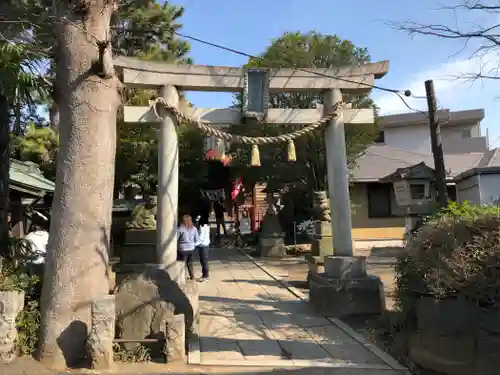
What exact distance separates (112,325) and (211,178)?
23.8 metres

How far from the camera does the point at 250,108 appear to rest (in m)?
9.01

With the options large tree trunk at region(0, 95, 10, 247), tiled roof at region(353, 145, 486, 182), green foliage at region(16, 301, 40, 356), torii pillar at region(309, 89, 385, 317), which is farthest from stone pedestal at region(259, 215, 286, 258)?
green foliage at region(16, 301, 40, 356)

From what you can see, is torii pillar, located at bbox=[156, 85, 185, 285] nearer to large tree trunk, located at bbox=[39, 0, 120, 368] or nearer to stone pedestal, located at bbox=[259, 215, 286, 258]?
large tree trunk, located at bbox=[39, 0, 120, 368]

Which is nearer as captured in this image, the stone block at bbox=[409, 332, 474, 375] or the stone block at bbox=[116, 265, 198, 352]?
the stone block at bbox=[409, 332, 474, 375]

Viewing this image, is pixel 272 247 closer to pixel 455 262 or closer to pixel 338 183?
pixel 338 183

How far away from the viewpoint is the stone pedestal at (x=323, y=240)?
53.6 feet

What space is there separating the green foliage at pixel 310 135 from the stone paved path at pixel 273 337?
8.88 meters

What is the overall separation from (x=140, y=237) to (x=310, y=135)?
31.5 feet

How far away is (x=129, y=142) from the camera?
20.4 metres

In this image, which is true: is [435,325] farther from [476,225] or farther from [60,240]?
[60,240]

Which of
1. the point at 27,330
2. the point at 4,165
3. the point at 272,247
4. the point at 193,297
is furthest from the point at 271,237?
the point at 27,330

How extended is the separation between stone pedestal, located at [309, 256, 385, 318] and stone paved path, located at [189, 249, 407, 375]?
312 mm

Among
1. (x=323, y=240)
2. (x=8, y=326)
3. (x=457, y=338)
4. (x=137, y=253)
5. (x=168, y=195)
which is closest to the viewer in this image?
(x=457, y=338)

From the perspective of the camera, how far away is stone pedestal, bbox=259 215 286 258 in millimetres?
19094
